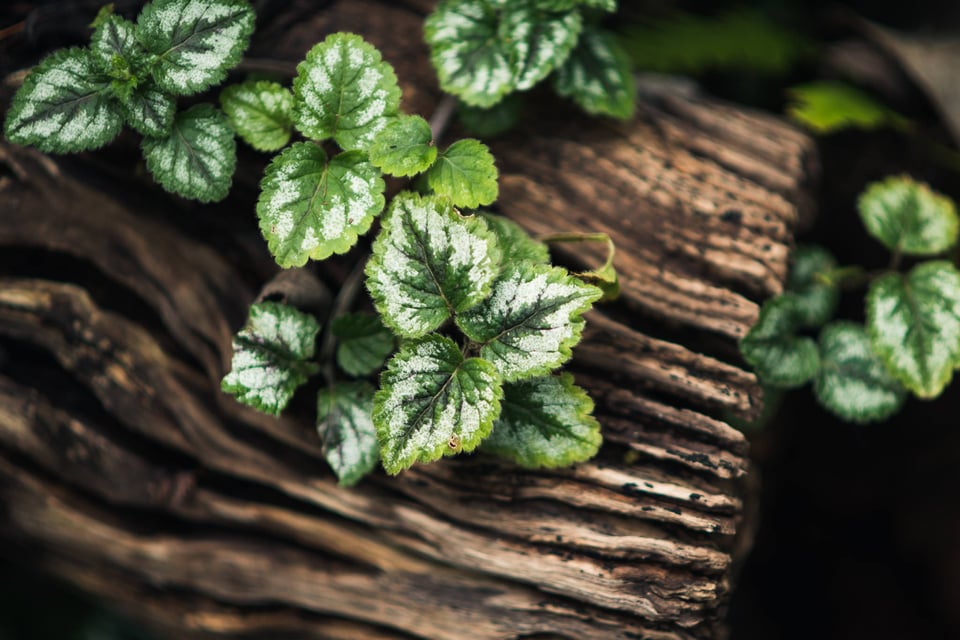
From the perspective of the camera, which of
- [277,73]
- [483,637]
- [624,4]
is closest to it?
[483,637]

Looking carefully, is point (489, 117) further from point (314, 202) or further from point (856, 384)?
point (856, 384)

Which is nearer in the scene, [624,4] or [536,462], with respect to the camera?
[536,462]

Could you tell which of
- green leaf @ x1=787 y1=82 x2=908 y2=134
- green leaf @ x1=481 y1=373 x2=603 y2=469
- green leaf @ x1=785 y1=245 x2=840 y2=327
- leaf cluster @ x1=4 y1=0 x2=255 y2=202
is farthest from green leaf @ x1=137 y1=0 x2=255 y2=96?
green leaf @ x1=787 y1=82 x2=908 y2=134

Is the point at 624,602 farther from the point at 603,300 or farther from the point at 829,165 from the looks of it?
the point at 829,165

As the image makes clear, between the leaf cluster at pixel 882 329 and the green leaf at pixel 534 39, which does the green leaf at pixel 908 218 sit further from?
the green leaf at pixel 534 39

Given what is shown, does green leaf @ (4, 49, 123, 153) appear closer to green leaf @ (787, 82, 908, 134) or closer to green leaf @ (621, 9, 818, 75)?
green leaf @ (621, 9, 818, 75)

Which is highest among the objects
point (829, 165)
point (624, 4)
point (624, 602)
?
point (624, 4)

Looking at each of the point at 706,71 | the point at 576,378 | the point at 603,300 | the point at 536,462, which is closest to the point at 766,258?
the point at 603,300
